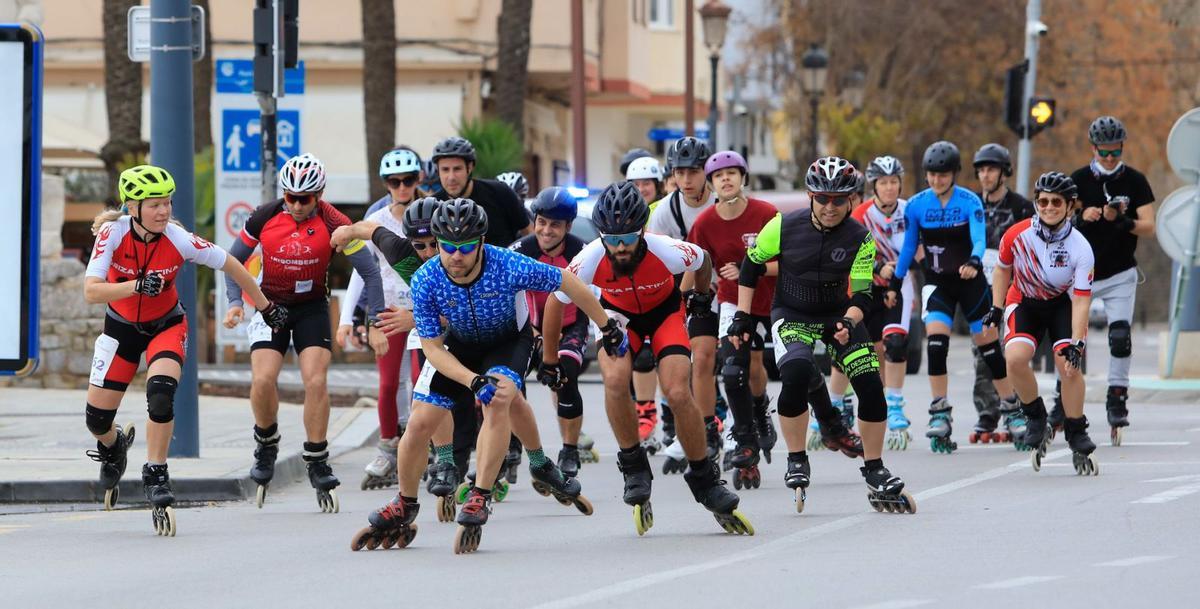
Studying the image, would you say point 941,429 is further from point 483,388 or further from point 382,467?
point 483,388

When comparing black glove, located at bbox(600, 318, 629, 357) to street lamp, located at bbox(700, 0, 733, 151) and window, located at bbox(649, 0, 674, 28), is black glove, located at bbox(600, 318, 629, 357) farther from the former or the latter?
window, located at bbox(649, 0, 674, 28)

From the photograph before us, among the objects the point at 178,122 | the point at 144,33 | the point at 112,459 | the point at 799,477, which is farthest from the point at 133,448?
the point at 799,477

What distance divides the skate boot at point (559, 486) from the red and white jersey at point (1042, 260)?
3.59m

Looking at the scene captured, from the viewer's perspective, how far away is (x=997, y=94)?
5041 centimetres

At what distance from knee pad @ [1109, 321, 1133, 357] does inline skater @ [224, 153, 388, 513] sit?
5407 mm

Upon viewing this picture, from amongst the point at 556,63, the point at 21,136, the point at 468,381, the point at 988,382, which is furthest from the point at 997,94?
the point at 468,381

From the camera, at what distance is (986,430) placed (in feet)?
51.4

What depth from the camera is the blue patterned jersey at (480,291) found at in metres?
9.98

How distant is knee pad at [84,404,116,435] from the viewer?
38.4 ft

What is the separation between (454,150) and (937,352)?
156 inches

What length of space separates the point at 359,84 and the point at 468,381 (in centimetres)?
2905

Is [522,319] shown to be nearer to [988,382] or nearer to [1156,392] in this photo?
[988,382]

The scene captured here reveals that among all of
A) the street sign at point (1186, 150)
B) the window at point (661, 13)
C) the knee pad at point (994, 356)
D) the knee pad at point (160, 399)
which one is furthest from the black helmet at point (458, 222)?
the window at point (661, 13)

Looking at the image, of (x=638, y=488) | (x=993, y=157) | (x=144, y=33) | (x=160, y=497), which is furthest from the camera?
(x=993, y=157)
